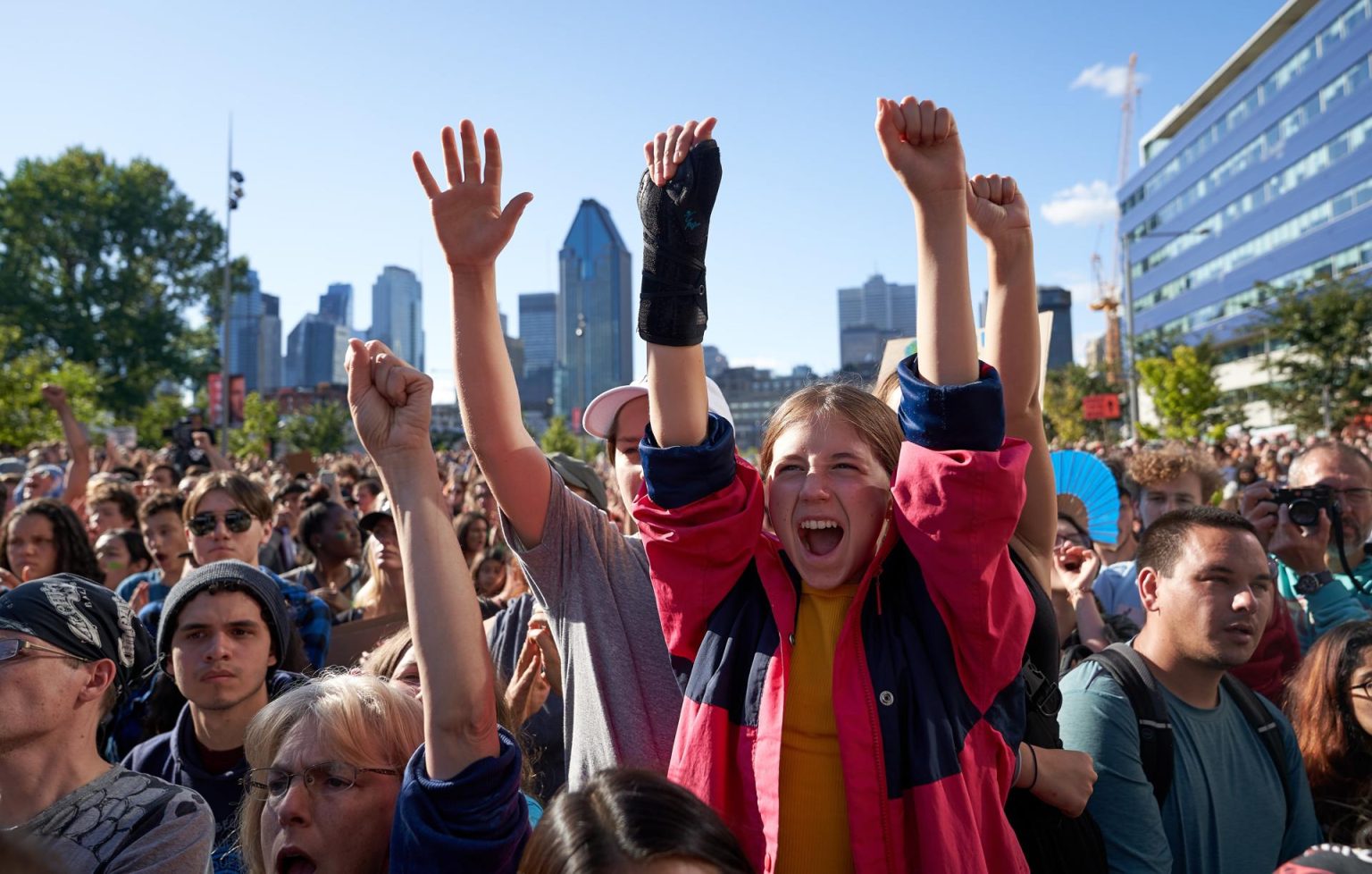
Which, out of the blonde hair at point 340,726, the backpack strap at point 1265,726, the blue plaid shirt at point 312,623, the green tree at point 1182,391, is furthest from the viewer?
the green tree at point 1182,391

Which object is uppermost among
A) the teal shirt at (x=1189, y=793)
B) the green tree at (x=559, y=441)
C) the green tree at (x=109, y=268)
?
the green tree at (x=109, y=268)

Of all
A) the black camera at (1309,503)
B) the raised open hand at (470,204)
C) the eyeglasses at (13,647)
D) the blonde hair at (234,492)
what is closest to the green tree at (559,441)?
the blonde hair at (234,492)

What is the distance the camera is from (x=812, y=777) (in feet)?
6.21

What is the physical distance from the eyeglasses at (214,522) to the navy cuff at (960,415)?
3.69m

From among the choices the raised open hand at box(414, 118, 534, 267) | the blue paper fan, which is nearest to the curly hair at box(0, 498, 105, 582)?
the raised open hand at box(414, 118, 534, 267)

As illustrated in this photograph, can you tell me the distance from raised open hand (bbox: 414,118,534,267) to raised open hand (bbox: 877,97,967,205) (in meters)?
0.73

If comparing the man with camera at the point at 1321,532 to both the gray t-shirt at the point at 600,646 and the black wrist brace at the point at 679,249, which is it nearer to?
the gray t-shirt at the point at 600,646

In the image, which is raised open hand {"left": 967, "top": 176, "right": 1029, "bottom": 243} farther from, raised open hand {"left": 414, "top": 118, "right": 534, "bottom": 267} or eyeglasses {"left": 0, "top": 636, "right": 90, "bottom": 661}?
eyeglasses {"left": 0, "top": 636, "right": 90, "bottom": 661}

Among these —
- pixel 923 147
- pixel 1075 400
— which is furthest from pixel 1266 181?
pixel 923 147

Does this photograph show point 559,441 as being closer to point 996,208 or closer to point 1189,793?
point 1189,793

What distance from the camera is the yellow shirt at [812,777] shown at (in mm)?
1867

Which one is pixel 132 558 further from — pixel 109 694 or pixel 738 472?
pixel 738 472

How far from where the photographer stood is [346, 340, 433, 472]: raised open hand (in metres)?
2.04

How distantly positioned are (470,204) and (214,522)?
3.08 meters
